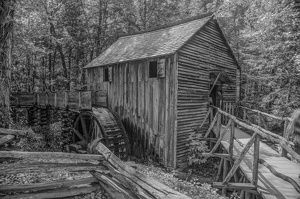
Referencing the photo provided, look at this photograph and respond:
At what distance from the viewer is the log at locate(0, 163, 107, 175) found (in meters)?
3.69

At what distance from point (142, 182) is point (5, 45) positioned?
17.7 ft

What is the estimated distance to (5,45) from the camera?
5.61 metres

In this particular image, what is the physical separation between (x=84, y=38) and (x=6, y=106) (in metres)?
16.5

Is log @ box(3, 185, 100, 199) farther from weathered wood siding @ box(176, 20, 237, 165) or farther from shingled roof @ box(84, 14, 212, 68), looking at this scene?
shingled roof @ box(84, 14, 212, 68)

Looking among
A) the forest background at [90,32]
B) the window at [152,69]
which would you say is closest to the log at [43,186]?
the window at [152,69]

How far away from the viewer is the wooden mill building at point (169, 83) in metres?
9.24

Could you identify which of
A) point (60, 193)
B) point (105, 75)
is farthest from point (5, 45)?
point (105, 75)

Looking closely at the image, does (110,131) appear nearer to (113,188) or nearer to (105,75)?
(105,75)

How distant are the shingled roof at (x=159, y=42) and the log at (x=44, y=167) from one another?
6.07 m

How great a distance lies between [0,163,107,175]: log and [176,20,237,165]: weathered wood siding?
5678 mm

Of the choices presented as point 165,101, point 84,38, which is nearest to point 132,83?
point 165,101

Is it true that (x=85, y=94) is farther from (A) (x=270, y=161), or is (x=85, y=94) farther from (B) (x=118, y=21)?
(B) (x=118, y=21)

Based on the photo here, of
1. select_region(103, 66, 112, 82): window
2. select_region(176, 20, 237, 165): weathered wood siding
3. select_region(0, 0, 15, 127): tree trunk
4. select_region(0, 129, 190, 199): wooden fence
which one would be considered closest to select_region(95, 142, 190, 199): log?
select_region(0, 129, 190, 199): wooden fence

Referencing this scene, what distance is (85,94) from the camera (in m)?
10.0
